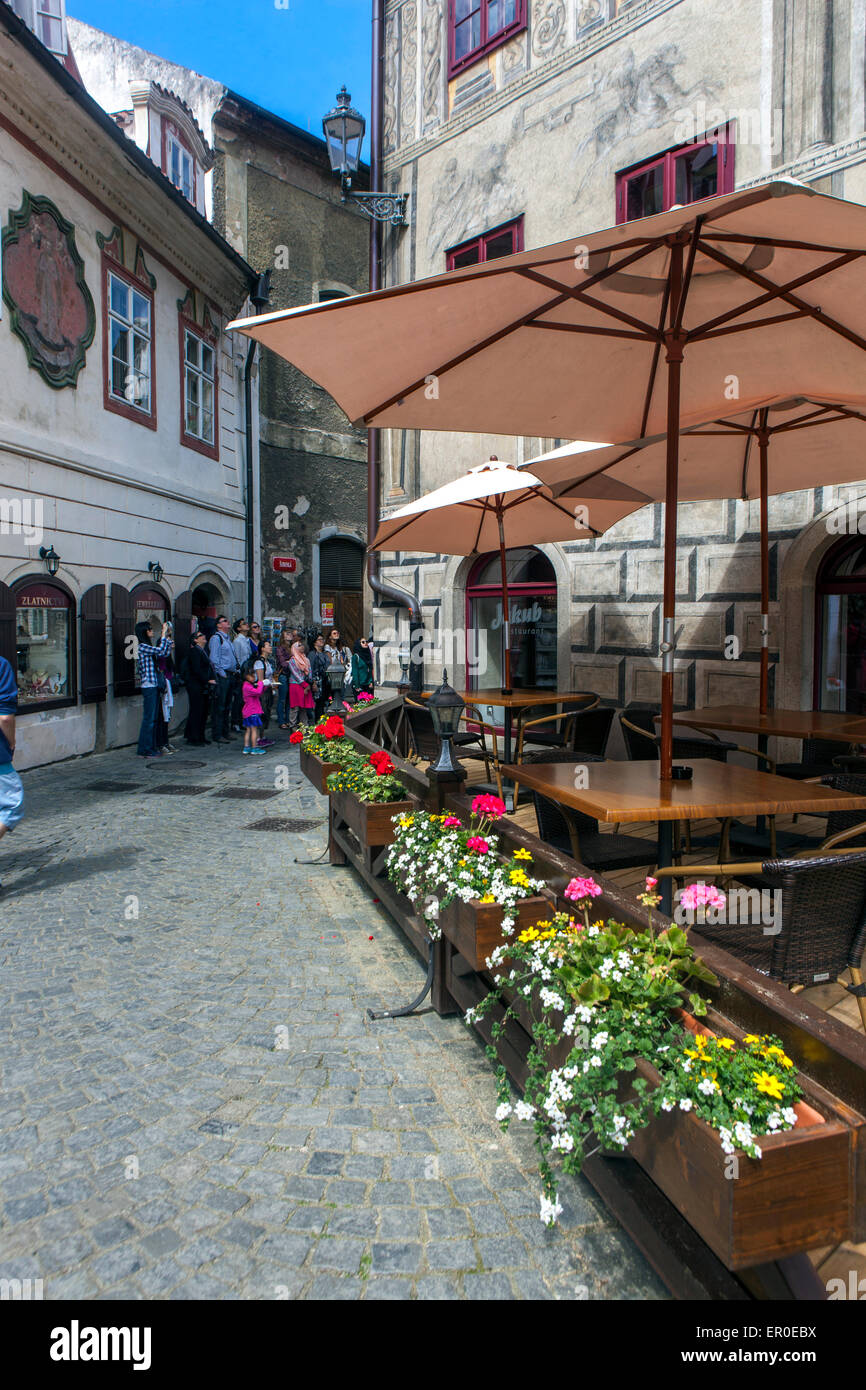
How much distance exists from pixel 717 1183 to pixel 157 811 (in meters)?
7.27

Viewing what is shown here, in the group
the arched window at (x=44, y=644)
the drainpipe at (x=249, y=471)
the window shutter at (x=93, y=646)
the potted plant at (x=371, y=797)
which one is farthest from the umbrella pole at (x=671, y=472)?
the drainpipe at (x=249, y=471)

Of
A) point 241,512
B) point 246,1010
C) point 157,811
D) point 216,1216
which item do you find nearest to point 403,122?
point 241,512

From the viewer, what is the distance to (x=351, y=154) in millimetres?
11773

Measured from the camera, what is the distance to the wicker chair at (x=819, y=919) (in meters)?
2.57

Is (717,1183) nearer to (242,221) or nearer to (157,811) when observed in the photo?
(157,811)

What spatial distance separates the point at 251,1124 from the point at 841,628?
6.93 metres

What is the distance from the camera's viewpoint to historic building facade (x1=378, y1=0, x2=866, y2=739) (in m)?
7.71

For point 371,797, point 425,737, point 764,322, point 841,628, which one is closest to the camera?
point 764,322

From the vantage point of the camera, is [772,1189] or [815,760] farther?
[815,760]

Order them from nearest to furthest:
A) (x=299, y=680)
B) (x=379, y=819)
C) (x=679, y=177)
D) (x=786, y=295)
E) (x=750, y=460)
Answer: (x=786, y=295) < (x=379, y=819) < (x=750, y=460) < (x=679, y=177) < (x=299, y=680)

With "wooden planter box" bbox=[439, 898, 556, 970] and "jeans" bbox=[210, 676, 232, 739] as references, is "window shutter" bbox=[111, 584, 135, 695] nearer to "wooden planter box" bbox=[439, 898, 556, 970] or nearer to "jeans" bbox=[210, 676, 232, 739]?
"jeans" bbox=[210, 676, 232, 739]

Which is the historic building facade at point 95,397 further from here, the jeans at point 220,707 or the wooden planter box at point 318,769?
the wooden planter box at point 318,769

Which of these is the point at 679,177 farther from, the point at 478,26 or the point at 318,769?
the point at 318,769

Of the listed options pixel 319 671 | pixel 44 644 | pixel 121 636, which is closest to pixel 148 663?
pixel 121 636
